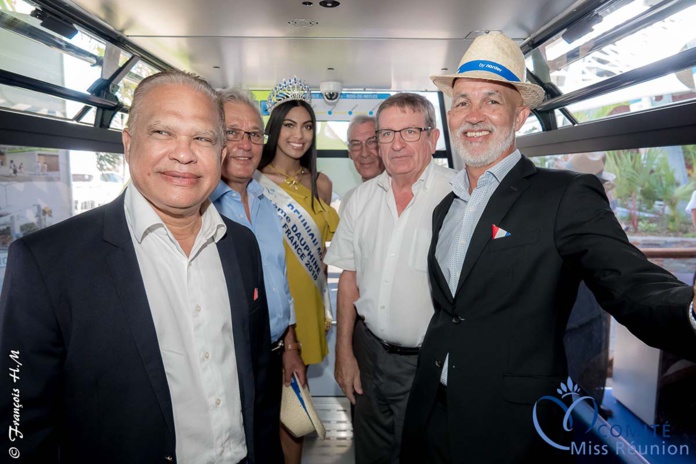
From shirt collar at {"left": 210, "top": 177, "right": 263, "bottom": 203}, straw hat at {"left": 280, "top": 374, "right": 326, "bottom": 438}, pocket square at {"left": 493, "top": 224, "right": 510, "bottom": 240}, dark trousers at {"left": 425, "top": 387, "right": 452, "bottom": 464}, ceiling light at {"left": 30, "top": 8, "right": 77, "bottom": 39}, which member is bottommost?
straw hat at {"left": 280, "top": 374, "right": 326, "bottom": 438}

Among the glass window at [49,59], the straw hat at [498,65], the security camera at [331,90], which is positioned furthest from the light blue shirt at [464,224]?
the security camera at [331,90]

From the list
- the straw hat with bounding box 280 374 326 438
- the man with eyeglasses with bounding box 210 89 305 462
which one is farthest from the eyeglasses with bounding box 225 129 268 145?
the straw hat with bounding box 280 374 326 438

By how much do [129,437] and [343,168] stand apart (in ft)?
14.2

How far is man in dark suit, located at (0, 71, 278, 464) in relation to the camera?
3.54ft

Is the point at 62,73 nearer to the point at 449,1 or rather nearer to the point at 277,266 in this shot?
the point at 277,266

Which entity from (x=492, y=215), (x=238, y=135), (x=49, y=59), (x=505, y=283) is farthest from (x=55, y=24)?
(x=505, y=283)

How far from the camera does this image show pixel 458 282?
5.16ft

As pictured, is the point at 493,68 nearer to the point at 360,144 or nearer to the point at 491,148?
the point at 491,148

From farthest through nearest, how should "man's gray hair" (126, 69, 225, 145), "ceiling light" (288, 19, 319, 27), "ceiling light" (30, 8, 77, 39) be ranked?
1. "ceiling light" (288, 19, 319, 27)
2. "ceiling light" (30, 8, 77, 39)
3. "man's gray hair" (126, 69, 225, 145)

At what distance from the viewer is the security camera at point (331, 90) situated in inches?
182

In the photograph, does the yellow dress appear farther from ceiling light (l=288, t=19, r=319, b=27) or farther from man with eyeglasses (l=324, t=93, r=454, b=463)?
ceiling light (l=288, t=19, r=319, b=27)

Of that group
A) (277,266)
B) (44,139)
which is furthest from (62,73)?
(277,266)

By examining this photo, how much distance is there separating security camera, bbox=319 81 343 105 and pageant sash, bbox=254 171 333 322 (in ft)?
7.43

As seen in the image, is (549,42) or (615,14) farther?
(549,42)
